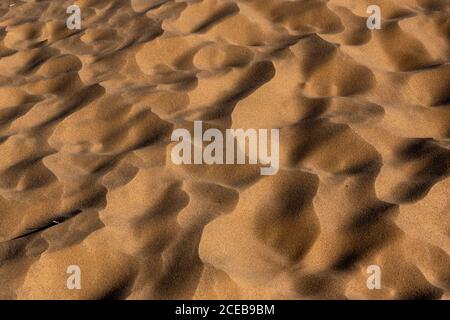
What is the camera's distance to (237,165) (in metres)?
1.95

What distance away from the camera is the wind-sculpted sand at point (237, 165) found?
1.58 metres

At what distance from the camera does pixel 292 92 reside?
2295 millimetres
